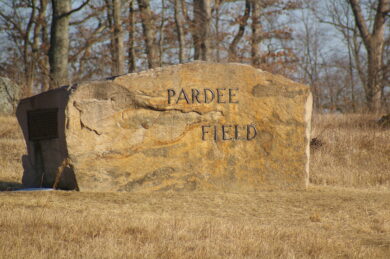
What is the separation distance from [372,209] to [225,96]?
2623 millimetres

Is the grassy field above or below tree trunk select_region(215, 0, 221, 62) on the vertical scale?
below

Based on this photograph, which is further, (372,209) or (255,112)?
(255,112)

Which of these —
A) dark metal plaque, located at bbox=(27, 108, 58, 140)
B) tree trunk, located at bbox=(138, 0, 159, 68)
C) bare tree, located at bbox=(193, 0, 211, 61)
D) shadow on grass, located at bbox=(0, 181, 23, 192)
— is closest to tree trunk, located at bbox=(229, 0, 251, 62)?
bare tree, located at bbox=(193, 0, 211, 61)

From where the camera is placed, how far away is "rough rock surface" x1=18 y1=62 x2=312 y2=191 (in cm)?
712

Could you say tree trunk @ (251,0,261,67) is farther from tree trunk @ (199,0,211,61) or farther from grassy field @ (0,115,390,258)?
grassy field @ (0,115,390,258)

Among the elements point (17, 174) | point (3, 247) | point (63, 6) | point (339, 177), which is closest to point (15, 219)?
point (3, 247)

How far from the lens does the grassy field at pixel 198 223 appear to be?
4188mm

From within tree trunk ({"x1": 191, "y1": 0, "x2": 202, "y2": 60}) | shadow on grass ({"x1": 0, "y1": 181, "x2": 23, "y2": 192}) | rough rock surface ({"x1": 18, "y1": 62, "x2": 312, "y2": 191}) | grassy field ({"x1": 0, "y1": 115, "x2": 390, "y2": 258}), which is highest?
tree trunk ({"x1": 191, "y1": 0, "x2": 202, "y2": 60})

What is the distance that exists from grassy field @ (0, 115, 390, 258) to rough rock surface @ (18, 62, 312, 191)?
32cm

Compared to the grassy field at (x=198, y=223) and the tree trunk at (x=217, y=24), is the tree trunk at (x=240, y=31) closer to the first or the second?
the tree trunk at (x=217, y=24)

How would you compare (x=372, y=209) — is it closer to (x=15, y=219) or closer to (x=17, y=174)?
(x=15, y=219)

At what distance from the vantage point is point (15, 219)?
4859 millimetres

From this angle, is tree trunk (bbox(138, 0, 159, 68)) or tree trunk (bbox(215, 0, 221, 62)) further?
tree trunk (bbox(215, 0, 221, 62))

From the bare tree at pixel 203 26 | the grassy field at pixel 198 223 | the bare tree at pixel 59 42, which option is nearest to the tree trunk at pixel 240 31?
the bare tree at pixel 203 26
